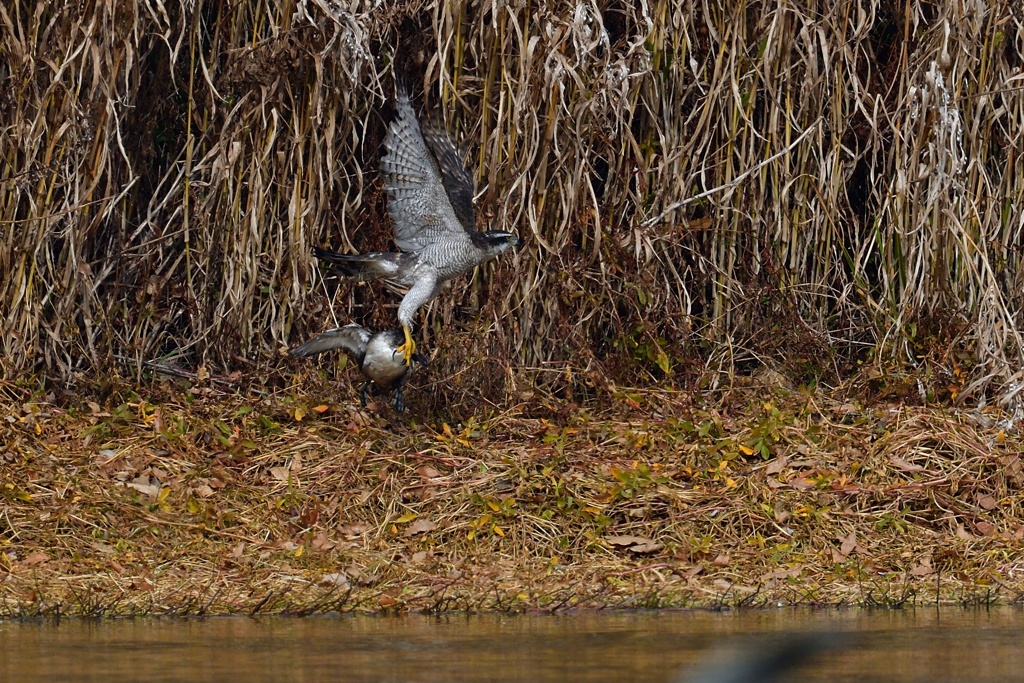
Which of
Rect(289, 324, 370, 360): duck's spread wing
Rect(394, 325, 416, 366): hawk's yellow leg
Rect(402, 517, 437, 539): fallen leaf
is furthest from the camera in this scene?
Rect(289, 324, 370, 360): duck's spread wing

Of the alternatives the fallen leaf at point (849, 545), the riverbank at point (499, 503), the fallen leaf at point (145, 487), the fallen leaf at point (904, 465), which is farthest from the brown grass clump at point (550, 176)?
the fallen leaf at point (849, 545)

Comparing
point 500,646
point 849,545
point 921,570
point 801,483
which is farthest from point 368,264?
point 500,646

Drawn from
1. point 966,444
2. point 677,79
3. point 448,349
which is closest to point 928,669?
point 966,444

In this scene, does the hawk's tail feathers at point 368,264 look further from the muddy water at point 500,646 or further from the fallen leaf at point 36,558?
the muddy water at point 500,646

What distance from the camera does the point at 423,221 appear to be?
21.2 feet

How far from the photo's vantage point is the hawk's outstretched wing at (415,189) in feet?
21.0

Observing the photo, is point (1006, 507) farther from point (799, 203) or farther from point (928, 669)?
point (928, 669)

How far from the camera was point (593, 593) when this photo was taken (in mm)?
5184

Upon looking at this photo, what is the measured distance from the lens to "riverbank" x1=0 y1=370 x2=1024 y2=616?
5242 mm

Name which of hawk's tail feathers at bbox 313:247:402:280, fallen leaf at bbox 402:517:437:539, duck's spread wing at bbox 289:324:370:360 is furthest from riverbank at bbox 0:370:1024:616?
hawk's tail feathers at bbox 313:247:402:280

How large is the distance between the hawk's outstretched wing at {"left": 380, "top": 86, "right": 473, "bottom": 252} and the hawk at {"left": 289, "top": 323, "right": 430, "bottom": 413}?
0.40 metres

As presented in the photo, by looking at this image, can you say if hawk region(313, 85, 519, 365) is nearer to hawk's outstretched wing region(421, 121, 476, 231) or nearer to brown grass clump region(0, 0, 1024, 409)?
hawk's outstretched wing region(421, 121, 476, 231)

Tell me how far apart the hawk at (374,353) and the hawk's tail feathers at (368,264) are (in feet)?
0.83

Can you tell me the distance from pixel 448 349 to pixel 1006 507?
2366mm
